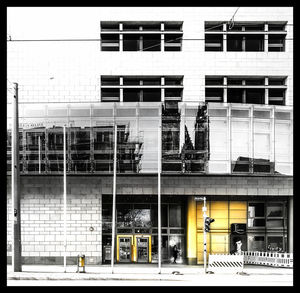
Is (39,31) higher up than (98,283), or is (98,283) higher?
(39,31)

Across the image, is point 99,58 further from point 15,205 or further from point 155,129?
point 15,205

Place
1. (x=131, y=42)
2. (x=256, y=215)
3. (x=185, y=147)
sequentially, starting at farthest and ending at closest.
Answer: (x=131, y=42)
(x=256, y=215)
(x=185, y=147)

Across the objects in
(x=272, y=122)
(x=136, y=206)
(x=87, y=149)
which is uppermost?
(x=272, y=122)

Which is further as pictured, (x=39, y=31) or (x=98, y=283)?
(x=39, y=31)

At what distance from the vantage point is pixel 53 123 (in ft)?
90.5

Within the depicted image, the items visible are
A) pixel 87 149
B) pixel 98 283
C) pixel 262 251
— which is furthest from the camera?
pixel 262 251

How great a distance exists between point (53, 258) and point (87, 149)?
7.08m

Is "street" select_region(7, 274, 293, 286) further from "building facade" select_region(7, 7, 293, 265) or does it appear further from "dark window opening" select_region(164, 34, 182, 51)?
"dark window opening" select_region(164, 34, 182, 51)

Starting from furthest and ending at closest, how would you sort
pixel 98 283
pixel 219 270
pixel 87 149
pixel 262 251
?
1. pixel 262 251
2. pixel 87 149
3. pixel 219 270
4. pixel 98 283

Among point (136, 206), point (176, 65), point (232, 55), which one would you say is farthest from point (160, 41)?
point (136, 206)

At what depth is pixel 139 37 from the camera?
2975 centimetres

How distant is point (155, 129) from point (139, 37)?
6593 mm

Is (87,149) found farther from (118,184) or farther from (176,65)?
(176,65)

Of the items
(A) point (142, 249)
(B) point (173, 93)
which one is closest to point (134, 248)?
(A) point (142, 249)
